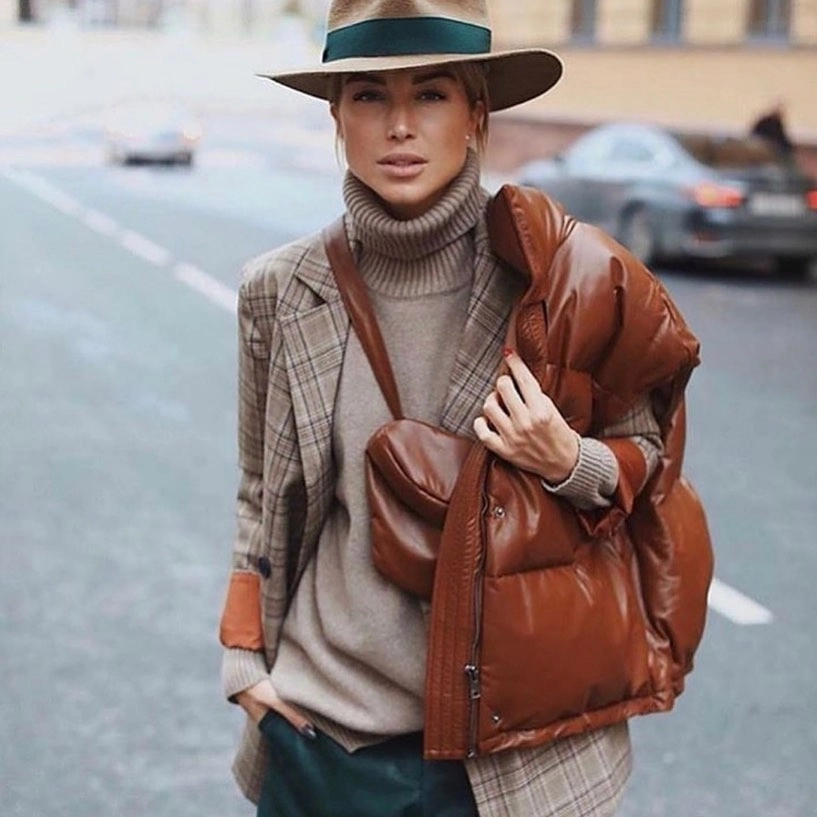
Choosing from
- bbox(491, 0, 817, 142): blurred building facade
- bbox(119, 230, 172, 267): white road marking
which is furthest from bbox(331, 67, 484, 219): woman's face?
bbox(491, 0, 817, 142): blurred building facade

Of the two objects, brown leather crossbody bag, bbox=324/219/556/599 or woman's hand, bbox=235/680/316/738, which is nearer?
brown leather crossbody bag, bbox=324/219/556/599

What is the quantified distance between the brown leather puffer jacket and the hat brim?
187 mm

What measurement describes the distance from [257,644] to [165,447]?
588 centimetres

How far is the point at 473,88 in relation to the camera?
218 cm

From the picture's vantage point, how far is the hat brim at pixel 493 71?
208 centimetres

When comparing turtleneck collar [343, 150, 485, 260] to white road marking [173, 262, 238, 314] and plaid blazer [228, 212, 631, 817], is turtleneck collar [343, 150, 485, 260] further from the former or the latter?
white road marking [173, 262, 238, 314]

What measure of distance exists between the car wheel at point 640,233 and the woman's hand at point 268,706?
1364 centimetres

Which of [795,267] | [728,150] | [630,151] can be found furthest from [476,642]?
[630,151]

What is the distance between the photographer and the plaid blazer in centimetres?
214

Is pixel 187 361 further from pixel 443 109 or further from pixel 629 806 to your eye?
pixel 443 109

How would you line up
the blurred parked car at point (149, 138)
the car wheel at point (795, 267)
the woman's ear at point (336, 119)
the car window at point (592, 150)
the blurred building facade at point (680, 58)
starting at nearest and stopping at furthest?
the woman's ear at point (336, 119)
the car wheel at point (795, 267)
the car window at point (592, 150)
the blurred building facade at point (680, 58)
the blurred parked car at point (149, 138)

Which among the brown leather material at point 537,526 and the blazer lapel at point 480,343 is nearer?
the brown leather material at point 537,526

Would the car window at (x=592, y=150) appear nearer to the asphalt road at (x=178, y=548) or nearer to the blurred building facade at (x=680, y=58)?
the asphalt road at (x=178, y=548)

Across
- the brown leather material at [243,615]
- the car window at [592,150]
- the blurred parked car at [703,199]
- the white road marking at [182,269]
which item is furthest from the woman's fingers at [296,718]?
the car window at [592,150]
